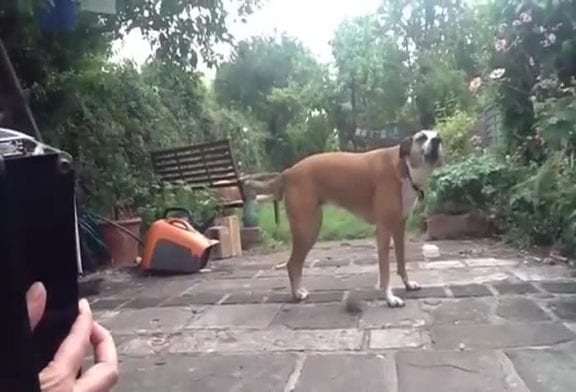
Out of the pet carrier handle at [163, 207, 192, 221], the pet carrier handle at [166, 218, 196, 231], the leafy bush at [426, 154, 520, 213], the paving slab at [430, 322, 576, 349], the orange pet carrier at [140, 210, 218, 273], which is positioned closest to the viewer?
the paving slab at [430, 322, 576, 349]

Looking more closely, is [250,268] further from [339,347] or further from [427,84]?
[427,84]

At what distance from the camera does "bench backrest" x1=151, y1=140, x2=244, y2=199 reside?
257 inches

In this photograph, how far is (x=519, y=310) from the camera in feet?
10.2

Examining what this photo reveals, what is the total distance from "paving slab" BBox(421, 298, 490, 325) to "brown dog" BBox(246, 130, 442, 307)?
447 mm

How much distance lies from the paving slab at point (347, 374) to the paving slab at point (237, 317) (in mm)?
669

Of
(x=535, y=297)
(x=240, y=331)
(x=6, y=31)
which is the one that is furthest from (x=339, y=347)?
(x=6, y=31)

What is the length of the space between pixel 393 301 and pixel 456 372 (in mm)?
1177

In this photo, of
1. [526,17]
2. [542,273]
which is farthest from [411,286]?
[526,17]

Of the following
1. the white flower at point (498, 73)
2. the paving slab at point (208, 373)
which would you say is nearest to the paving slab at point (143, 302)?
the paving slab at point (208, 373)

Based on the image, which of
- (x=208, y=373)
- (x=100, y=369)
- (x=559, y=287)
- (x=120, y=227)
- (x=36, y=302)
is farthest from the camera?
(x=120, y=227)

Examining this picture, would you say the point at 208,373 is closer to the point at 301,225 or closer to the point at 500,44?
the point at 301,225

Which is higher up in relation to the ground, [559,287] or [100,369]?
[100,369]

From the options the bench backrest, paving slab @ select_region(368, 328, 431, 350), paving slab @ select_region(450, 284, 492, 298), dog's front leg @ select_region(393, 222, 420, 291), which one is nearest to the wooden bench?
the bench backrest

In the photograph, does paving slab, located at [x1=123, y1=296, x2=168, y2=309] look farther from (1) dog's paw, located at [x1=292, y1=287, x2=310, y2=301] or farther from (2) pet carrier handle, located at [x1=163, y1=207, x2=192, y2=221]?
(2) pet carrier handle, located at [x1=163, y1=207, x2=192, y2=221]
